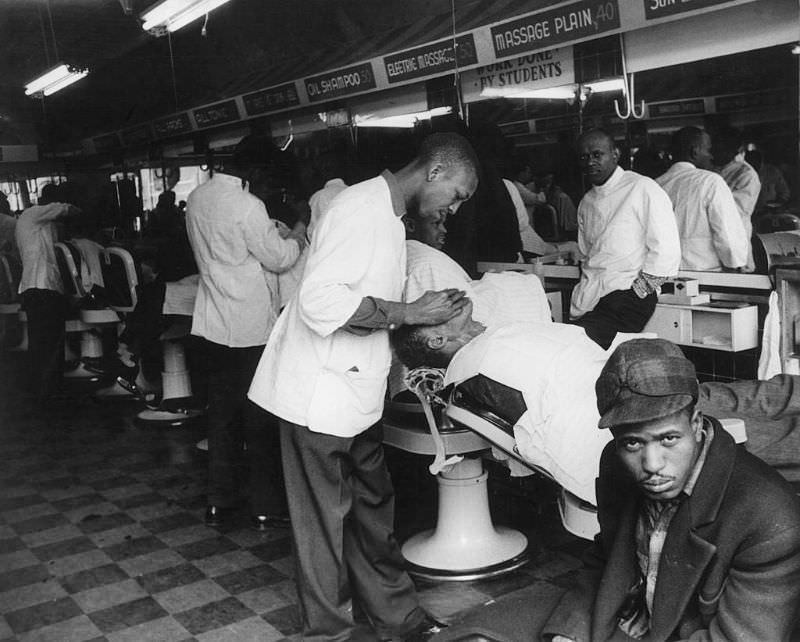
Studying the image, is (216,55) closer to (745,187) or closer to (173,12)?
(173,12)

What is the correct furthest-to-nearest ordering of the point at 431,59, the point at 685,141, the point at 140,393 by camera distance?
the point at 140,393, the point at 431,59, the point at 685,141

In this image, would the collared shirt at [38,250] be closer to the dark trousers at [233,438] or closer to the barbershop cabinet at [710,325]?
the dark trousers at [233,438]

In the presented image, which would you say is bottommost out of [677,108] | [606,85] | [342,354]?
[342,354]

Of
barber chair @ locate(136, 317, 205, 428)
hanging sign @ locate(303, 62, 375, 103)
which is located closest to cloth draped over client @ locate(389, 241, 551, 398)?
barber chair @ locate(136, 317, 205, 428)

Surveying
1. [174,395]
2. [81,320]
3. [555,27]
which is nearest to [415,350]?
[555,27]

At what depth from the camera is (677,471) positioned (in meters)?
1.59

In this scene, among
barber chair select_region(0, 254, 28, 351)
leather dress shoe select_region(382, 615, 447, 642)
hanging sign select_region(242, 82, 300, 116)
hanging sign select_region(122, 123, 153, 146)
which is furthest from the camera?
hanging sign select_region(122, 123, 153, 146)

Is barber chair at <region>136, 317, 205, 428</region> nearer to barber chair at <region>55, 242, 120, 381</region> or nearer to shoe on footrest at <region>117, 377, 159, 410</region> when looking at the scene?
shoe on footrest at <region>117, 377, 159, 410</region>

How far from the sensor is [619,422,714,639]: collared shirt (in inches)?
65.9

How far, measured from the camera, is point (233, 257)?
4012mm

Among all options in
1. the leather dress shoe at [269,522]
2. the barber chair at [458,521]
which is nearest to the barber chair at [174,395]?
the leather dress shoe at [269,522]

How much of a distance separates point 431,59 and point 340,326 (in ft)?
13.7

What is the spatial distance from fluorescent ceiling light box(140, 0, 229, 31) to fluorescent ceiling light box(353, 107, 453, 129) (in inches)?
68.8

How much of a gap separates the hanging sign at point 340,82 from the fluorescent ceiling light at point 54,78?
236 centimetres
